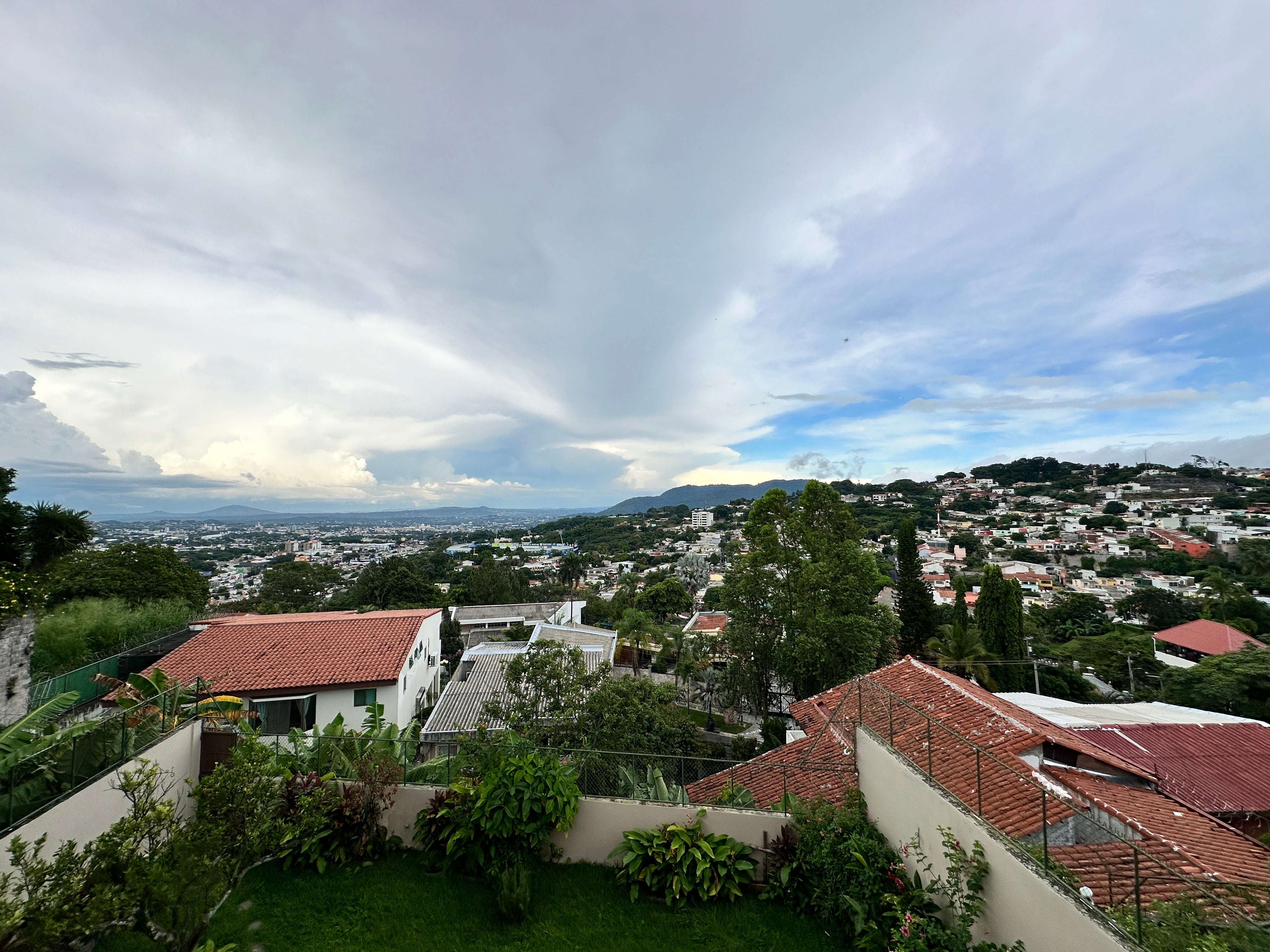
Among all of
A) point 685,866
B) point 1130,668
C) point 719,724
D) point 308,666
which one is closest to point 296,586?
point 308,666

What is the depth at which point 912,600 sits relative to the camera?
88.8 feet

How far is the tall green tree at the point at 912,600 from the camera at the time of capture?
86.4 feet

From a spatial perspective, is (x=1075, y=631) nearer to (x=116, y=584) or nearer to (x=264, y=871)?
(x=264, y=871)

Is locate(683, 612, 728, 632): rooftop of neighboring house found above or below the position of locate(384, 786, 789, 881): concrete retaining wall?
below

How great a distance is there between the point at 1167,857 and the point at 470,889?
320 inches

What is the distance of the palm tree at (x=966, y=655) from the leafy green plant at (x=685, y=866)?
20.1m

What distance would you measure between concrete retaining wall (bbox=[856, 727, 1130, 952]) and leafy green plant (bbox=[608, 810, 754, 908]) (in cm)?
198

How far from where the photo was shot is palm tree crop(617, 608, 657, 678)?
1303 inches

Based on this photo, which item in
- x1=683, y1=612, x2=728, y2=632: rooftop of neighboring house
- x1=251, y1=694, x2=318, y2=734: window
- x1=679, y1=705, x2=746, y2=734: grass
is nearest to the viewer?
x1=251, y1=694, x2=318, y2=734: window

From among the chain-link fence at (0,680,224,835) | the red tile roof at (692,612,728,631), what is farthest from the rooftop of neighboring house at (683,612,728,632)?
the chain-link fence at (0,680,224,835)

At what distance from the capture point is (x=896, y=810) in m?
6.38

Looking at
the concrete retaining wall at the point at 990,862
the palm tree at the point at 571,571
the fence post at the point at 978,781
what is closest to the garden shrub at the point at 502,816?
the concrete retaining wall at the point at 990,862

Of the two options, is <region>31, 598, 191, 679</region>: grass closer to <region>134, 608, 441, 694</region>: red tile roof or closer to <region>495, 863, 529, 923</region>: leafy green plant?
<region>134, 608, 441, 694</region>: red tile roof

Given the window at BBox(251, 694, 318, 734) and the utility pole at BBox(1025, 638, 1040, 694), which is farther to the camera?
the utility pole at BBox(1025, 638, 1040, 694)
